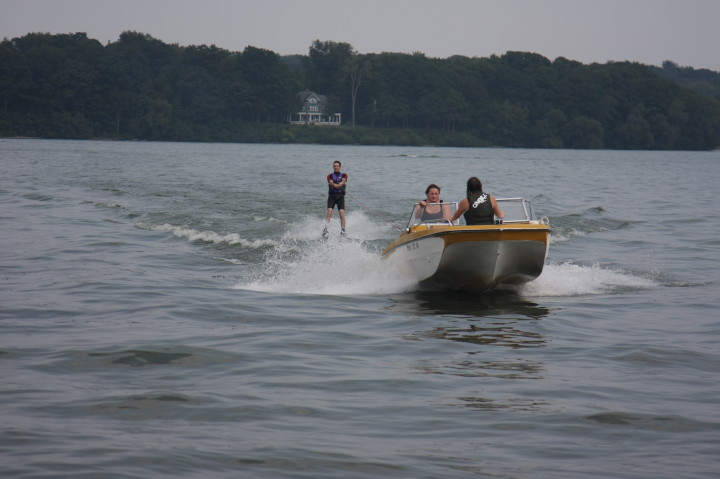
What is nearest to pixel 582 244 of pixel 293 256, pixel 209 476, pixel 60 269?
pixel 293 256

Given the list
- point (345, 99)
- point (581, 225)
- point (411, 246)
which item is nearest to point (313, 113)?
point (345, 99)

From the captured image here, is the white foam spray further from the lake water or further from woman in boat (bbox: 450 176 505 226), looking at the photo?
woman in boat (bbox: 450 176 505 226)

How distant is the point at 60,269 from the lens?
15617 millimetres

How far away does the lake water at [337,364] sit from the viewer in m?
6.65

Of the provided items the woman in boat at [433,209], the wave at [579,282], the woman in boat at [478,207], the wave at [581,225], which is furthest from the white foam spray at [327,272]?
the wave at [581,225]

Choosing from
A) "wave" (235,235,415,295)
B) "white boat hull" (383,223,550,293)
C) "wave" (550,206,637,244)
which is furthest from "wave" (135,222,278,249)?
"wave" (550,206,637,244)

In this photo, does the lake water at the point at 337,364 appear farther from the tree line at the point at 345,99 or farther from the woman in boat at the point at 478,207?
the tree line at the point at 345,99

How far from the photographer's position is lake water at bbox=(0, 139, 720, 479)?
6652 mm

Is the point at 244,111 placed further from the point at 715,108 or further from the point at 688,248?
the point at 688,248

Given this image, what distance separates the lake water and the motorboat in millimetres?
421

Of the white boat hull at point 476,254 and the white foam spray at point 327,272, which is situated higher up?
the white boat hull at point 476,254

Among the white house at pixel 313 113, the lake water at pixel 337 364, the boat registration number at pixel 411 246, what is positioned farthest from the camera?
the white house at pixel 313 113

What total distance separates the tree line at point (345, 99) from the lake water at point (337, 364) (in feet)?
462

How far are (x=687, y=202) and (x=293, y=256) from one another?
81.4ft
